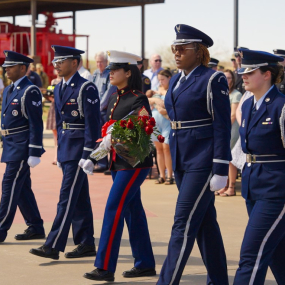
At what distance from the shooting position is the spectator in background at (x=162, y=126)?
1134 cm

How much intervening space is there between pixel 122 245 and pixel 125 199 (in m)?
1.60

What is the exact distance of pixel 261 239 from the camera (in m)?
4.49

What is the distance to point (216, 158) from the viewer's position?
5004mm

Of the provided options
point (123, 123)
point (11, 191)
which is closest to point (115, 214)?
point (123, 123)

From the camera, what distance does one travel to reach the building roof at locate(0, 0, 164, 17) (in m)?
30.4

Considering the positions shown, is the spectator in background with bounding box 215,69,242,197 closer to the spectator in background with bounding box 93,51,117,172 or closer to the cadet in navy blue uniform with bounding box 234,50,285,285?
the spectator in background with bounding box 93,51,117,172

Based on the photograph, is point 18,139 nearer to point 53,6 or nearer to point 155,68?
point 155,68

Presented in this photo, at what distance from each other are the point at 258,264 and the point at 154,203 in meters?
5.29

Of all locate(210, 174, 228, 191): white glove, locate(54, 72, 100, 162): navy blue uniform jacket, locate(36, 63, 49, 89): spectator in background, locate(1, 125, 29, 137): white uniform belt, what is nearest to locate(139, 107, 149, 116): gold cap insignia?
locate(54, 72, 100, 162): navy blue uniform jacket

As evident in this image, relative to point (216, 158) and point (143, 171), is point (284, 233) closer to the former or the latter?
point (216, 158)

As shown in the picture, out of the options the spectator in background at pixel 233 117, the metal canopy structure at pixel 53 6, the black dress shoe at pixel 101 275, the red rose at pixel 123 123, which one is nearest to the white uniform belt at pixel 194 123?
the red rose at pixel 123 123

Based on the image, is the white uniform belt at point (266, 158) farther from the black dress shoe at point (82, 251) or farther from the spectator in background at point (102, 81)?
the spectator in background at point (102, 81)

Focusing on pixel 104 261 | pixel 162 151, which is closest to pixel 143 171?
pixel 104 261

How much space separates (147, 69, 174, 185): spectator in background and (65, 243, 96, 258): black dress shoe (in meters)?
4.63
